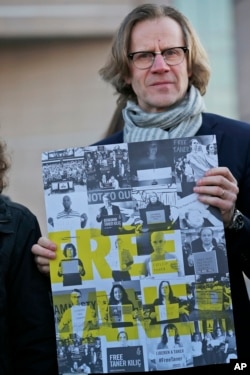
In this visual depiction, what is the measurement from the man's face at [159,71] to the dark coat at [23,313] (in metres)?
0.66

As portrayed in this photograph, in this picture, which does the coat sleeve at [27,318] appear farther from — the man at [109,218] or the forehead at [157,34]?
the forehead at [157,34]

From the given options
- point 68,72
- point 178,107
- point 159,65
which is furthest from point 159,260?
A: point 68,72

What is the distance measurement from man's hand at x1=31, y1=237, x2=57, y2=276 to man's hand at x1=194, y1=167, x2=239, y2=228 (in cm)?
50

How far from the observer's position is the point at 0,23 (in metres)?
7.19

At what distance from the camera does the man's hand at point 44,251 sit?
10.4 ft

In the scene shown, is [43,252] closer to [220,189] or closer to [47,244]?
[47,244]

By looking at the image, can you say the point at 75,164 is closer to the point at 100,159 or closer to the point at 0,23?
the point at 100,159

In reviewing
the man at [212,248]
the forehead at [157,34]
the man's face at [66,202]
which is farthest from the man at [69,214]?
the forehead at [157,34]

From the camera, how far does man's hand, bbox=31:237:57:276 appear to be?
3.16 m

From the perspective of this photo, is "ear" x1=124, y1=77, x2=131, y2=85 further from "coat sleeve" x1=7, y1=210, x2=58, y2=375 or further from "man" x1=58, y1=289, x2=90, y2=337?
"man" x1=58, y1=289, x2=90, y2=337

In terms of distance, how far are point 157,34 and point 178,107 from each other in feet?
0.88

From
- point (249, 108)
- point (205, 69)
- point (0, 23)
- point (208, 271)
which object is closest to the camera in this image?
point (208, 271)

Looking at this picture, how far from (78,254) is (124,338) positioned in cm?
30

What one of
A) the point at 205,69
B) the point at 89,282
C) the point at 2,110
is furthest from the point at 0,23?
the point at 89,282
